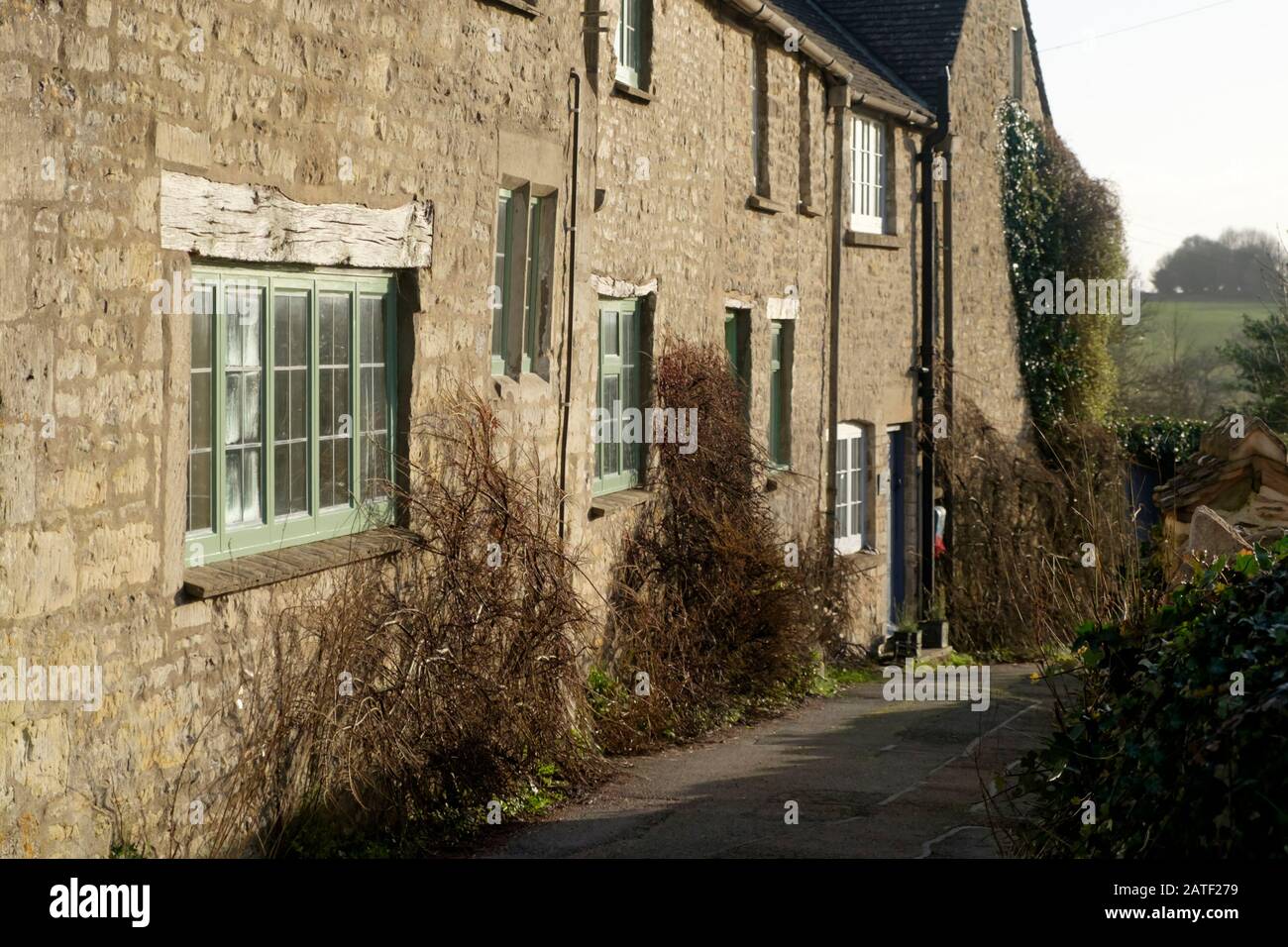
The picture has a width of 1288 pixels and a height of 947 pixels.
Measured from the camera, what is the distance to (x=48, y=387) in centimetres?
539

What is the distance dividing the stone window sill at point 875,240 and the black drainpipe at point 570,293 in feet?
23.0

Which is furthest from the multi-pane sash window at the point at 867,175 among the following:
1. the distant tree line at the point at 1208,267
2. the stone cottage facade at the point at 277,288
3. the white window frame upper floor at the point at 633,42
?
the distant tree line at the point at 1208,267

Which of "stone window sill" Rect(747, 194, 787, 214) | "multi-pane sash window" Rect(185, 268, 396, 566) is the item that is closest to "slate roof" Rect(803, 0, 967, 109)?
"stone window sill" Rect(747, 194, 787, 214)

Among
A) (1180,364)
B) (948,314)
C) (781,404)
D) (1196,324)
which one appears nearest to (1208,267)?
(1196,324)

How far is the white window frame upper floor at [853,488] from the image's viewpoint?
16906 millimetres

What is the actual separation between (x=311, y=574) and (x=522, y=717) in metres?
1.87

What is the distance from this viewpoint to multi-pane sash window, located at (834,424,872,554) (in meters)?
16.9

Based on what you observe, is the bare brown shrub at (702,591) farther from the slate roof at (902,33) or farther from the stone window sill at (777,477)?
the slate roof at (902,33)

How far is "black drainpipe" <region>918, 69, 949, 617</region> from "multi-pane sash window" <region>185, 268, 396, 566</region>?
11.5 metres

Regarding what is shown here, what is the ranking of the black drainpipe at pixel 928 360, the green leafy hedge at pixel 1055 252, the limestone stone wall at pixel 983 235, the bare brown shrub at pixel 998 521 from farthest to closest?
the green leafy hedge at pixel 1055 252
the limestone stone wall at pixel 983 235
the bare brown shrub at pixel 998 521
the black drainpipe at pixel 928 360

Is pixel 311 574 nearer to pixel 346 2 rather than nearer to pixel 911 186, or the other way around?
pixel 346 2

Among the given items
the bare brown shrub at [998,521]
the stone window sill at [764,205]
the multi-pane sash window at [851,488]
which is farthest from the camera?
the bare brown shrub at [998,521]

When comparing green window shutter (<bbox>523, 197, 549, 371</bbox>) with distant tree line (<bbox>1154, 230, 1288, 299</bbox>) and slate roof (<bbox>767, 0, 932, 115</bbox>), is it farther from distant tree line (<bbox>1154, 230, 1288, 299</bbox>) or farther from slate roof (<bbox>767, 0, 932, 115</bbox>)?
distant tree line (<bbox>1154, 230, 1288, 299</bbox>)
